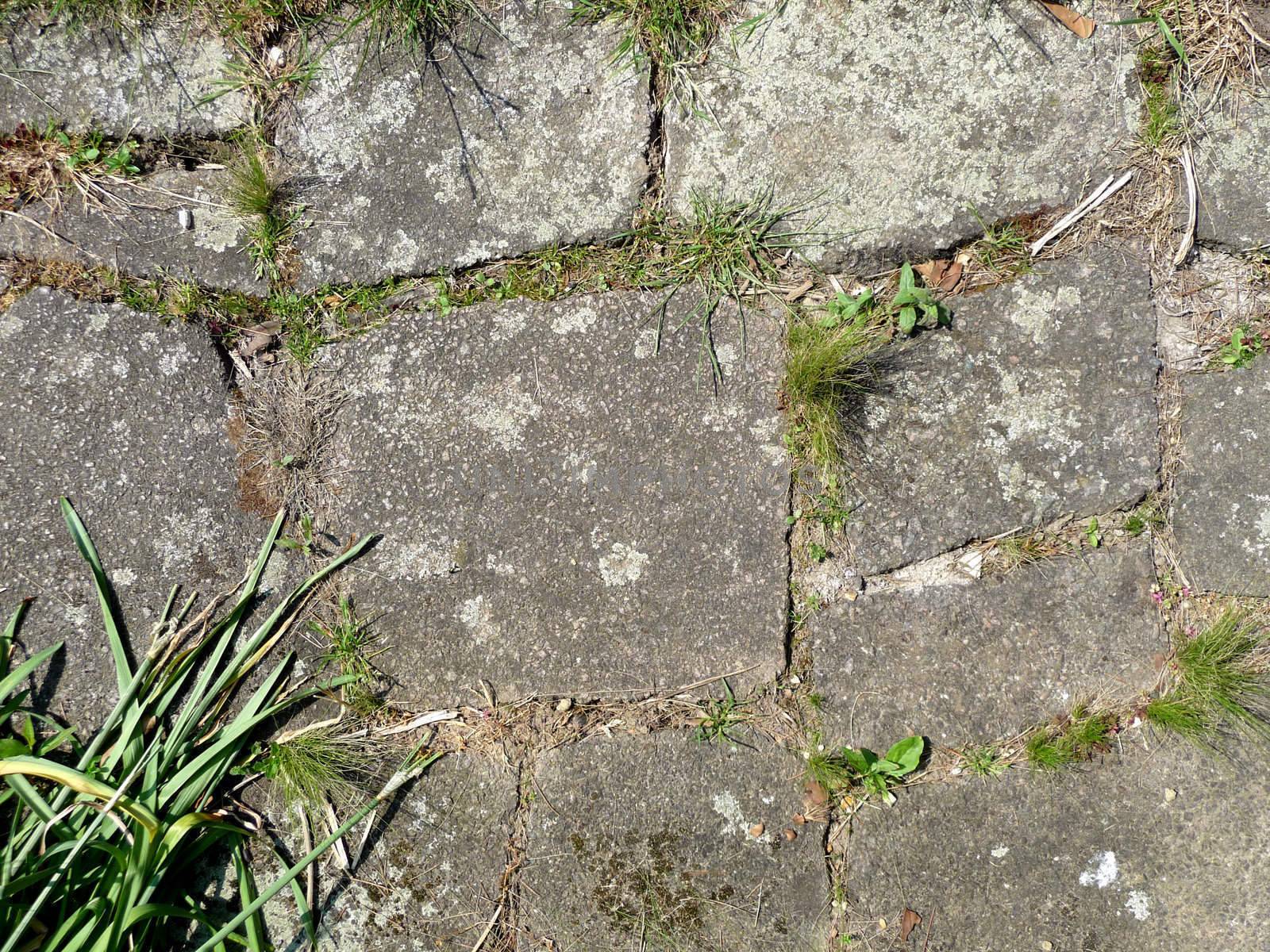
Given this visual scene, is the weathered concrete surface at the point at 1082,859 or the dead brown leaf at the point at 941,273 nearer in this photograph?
the weathered concrete surface at the point at 1082,859

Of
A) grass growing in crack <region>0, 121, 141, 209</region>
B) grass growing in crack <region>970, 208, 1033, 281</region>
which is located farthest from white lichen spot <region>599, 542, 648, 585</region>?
grass growing in crack <region>0, 121, 141, 209</region>

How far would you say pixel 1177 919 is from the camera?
5.71ft

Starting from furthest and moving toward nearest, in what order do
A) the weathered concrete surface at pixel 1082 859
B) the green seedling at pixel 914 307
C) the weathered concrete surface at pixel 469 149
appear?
the weathered concrete surface at pixel 469 149, the green seedling at pixel 914 307, the weathered concrete surface at pixel 1082 859

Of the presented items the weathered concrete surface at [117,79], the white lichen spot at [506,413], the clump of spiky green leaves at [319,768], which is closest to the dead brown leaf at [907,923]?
the clump of spiky green leaves at [319,768]

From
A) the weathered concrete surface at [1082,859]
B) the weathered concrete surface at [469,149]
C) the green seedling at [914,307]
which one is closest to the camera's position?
the weathered concrete surface at [1082,859]

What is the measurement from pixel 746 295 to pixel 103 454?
1.59 m

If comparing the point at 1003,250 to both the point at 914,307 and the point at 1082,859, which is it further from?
the point at 1082,859

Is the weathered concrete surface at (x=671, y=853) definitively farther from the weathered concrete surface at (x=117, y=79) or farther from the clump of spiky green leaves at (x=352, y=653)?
the weathered concrete surface at (x=117, y=79)

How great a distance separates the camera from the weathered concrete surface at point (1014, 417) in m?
1.83

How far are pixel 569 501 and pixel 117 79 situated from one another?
1571 mm

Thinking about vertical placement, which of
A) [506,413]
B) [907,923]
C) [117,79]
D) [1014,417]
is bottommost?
[907,923]

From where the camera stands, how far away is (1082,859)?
1.77 meters

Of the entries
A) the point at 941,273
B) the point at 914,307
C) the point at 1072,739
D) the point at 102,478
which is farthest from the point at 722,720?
the point at 102,478

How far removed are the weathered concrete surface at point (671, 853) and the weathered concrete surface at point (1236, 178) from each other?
1.56 meters
